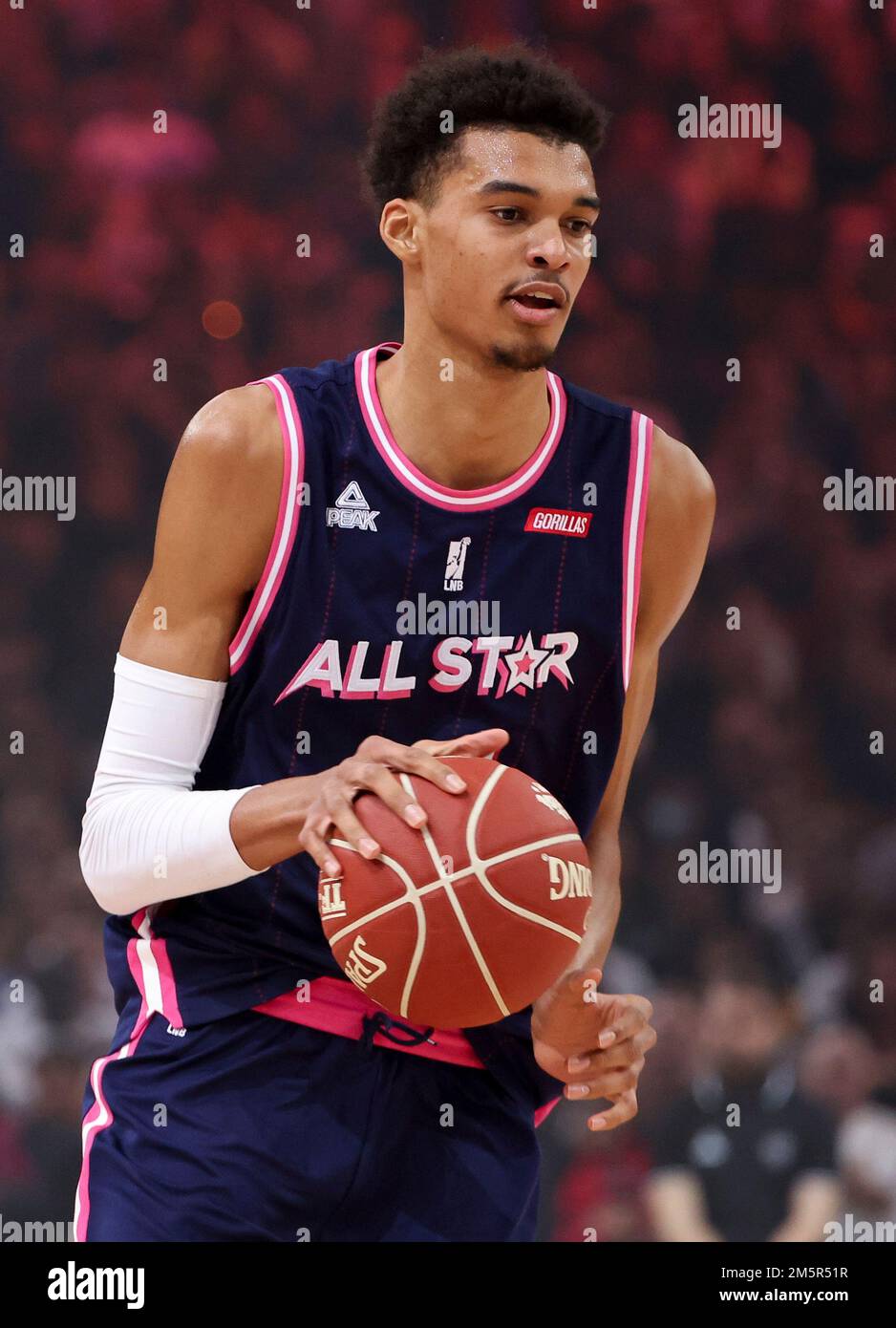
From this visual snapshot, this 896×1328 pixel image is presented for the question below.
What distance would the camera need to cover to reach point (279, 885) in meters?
2.26

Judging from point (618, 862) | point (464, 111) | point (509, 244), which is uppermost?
point (464, 111)

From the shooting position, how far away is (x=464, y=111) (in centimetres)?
238

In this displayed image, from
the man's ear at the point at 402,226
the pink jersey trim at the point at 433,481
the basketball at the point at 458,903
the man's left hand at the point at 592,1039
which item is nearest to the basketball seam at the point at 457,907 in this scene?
the basketball at the point at 458,903

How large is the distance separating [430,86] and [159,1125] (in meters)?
1.60

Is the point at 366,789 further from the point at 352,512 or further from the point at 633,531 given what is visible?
the point at 633,531

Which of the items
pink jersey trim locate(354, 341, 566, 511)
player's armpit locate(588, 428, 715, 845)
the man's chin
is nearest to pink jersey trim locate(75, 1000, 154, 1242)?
player's armpit locate(588, 428, 715, 845)

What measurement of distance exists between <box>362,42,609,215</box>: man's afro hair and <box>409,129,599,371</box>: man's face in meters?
0.04

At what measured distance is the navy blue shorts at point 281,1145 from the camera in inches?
85.3

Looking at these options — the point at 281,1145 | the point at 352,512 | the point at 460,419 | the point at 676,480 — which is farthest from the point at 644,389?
the point at 281,1145

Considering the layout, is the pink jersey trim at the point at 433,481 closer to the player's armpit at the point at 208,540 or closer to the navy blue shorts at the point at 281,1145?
the player's armpit at the point at 208,540

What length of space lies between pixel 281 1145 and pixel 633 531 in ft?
3.36

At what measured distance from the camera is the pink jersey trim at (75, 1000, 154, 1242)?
2.23 metres

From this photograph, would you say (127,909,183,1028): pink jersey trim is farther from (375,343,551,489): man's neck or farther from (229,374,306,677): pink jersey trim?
(375,343,551,489): man's neck

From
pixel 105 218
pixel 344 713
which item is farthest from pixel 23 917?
pixel 344 713
